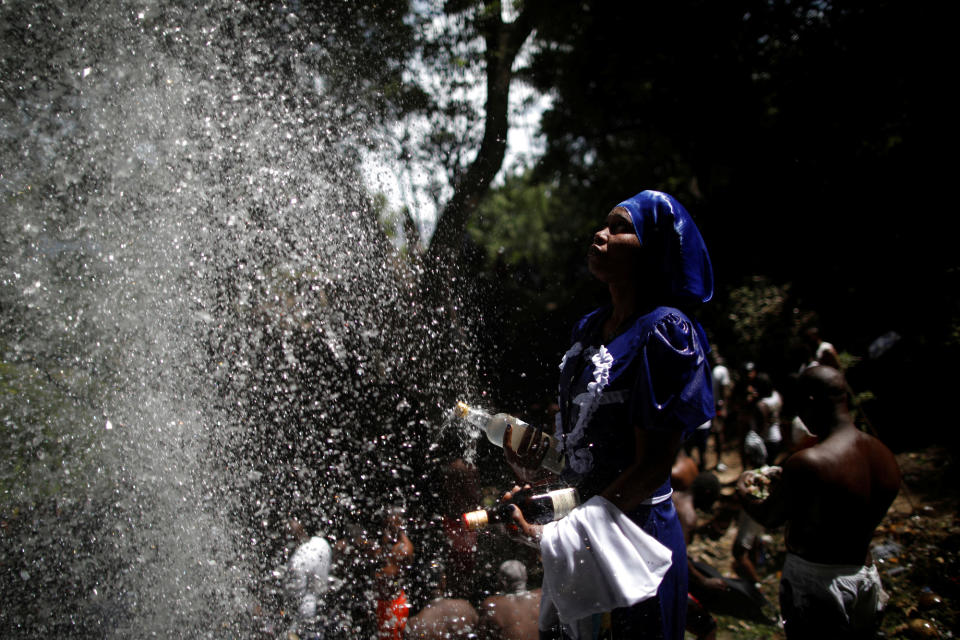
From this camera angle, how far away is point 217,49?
421 centimetres

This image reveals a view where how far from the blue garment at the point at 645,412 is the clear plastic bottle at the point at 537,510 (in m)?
0.10

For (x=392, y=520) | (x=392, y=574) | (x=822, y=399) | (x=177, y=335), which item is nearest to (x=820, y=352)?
(x=822, y=399)

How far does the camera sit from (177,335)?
339 cm

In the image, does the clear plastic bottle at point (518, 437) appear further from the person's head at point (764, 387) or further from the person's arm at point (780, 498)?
the person's head at point (764, 387)

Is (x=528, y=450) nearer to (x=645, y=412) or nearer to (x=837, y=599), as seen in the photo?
(x=645, y=412)

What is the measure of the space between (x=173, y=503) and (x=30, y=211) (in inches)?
76.1

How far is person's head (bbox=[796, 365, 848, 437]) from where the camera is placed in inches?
107

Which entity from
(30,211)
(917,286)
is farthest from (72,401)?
(917,286)

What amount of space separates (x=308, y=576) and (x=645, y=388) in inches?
85.5

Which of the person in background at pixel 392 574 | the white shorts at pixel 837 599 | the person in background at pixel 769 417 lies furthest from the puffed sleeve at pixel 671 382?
the person in background at pixel 769 417

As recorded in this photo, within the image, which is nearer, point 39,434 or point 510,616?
point 510,616

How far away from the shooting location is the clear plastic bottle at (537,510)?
1.90 m

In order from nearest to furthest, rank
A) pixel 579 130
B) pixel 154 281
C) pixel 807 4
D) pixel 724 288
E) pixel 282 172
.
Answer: pixel 154 281, pixel 282 172, pixel 807 4, pixel 724 288, pixel 579 130

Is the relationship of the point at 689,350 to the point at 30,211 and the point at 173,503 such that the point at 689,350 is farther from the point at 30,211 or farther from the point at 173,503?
the point at 30,211
